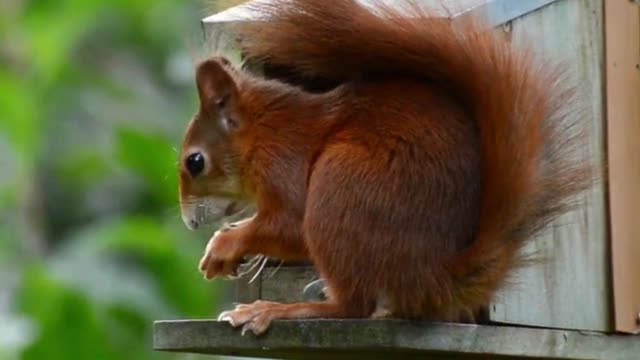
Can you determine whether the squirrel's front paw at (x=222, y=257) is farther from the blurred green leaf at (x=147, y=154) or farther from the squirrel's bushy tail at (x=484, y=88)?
the blurred green leaf at (x=147, y=154)

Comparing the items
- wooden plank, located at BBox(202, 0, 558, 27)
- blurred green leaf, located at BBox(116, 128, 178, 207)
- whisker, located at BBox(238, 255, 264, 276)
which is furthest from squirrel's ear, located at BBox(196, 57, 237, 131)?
blurred green leaf, located at BBox(116, 128, 178, 207)

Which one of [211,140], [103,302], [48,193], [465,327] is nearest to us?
[465,327]

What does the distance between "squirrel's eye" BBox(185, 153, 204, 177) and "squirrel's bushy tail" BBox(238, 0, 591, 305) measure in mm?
277

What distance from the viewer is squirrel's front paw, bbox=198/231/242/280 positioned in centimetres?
354

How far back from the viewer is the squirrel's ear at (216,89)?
3600mm

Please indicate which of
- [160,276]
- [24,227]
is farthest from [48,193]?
[160,276]

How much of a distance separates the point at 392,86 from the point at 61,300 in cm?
206

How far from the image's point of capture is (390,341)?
330 centimetres

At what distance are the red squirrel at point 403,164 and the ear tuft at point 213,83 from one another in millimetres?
101

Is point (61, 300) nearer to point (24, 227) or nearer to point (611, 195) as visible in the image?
point (24, 227)

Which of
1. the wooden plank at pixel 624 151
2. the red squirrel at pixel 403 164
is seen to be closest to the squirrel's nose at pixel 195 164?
the red squirrel at pixel 403 164

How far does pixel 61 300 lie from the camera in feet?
17.4

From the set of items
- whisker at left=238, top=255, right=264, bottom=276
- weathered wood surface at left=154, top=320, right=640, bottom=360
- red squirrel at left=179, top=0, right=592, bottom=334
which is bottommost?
weathered wood surface at left=154, top=320, right=640, bottom=360

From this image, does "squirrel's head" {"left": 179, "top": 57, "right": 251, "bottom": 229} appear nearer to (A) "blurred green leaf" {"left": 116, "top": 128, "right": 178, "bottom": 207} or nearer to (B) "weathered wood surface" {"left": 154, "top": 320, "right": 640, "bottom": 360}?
(B) "weathered wood surface" {"left": 154, "top": 320, "right": 640, "bottom": 360}
